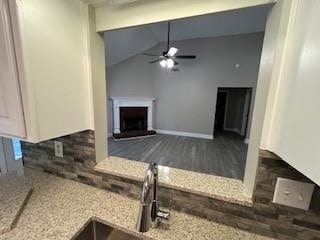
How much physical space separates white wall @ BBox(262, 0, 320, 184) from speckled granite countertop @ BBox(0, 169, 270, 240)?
51 centimetres

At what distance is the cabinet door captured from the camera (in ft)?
1.94

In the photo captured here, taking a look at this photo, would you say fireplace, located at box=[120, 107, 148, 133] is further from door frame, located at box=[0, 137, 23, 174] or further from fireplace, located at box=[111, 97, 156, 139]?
door frame, located at box=[0, 137, 23, 174]

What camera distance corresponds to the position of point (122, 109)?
5.26 meters

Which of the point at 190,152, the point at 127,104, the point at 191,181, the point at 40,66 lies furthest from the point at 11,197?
the point at 127,104

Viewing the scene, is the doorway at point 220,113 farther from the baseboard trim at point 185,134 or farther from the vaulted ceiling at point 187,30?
the vaulted ceiling at point 187,30

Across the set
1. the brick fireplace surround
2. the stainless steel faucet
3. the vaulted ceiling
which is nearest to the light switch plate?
the brick fireplace surround

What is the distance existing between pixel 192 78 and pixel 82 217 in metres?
4.86

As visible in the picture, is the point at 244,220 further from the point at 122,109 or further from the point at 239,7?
the point at 122,109

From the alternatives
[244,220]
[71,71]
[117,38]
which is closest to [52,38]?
[71,71]

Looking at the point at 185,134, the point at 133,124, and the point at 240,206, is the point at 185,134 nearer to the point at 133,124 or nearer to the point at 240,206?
the point at 133,124

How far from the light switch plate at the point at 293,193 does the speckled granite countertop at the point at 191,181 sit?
126 mm

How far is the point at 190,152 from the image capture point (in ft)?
12.7

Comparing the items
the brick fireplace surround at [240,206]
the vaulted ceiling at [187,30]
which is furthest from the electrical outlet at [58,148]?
the vaulted ceiling at [187,30]

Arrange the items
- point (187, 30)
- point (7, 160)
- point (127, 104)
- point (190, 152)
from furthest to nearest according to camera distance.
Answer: point (127, 104) < point (187, 30) < point (190, 152) < point (7, 160)
